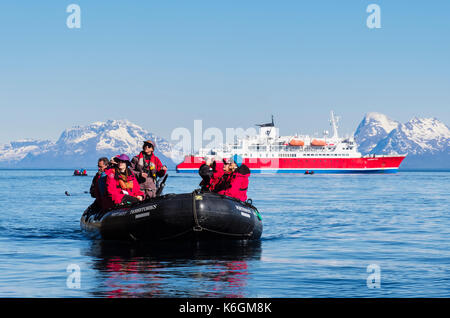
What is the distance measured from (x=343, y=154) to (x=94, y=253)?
131361 mm

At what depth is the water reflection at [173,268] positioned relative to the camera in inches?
460

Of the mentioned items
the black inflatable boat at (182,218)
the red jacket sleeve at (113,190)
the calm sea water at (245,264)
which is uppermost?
the red jacket sleeve at (113,190)

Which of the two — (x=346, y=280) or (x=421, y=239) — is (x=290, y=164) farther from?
(x=346, y=280)

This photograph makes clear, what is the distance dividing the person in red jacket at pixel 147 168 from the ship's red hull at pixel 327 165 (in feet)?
392

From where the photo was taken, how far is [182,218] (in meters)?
17.0

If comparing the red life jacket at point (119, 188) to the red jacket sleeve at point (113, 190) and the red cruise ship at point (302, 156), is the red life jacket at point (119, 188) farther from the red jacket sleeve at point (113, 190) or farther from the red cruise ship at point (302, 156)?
the red cruise ship at point (302, 156)

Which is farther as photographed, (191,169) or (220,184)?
(191,169)

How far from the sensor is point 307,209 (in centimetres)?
3656

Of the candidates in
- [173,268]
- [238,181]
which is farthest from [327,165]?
[173,268]

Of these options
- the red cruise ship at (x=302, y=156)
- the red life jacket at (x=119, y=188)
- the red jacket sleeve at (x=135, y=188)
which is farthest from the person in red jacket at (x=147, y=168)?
the red cruise ship at (x=302, y=156)

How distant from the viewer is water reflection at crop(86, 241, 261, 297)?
1169 cm

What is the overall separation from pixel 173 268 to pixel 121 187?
4.94 meters
